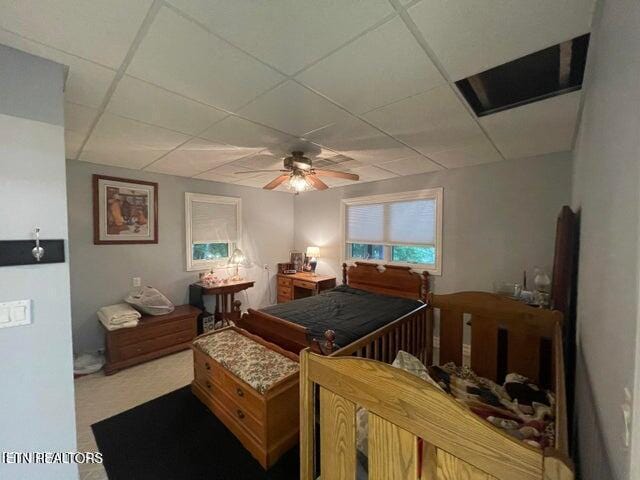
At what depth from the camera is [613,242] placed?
2.53ft

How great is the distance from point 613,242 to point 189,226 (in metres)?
4.32

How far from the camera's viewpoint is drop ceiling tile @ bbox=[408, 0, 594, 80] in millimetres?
1017

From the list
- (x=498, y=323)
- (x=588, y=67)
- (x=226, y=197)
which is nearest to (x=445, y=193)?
(x=498, y=323)

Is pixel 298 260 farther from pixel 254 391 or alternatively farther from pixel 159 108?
pixel 159 108

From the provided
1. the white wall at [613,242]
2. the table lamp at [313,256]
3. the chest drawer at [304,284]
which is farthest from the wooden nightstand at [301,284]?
the white wall at [613,242]

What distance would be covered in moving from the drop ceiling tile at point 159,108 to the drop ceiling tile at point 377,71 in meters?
0.83

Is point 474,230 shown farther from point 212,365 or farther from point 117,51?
point 117,51

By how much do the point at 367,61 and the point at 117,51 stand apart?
1236mm

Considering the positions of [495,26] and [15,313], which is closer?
[495,26]

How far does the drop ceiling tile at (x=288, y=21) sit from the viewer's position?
102cm

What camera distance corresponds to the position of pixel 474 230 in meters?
3.33

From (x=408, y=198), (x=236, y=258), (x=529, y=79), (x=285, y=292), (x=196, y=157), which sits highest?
(x=529, y=79)

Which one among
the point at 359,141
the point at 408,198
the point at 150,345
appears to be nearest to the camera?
the point at 359,141

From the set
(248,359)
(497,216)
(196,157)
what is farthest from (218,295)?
(497,216)
